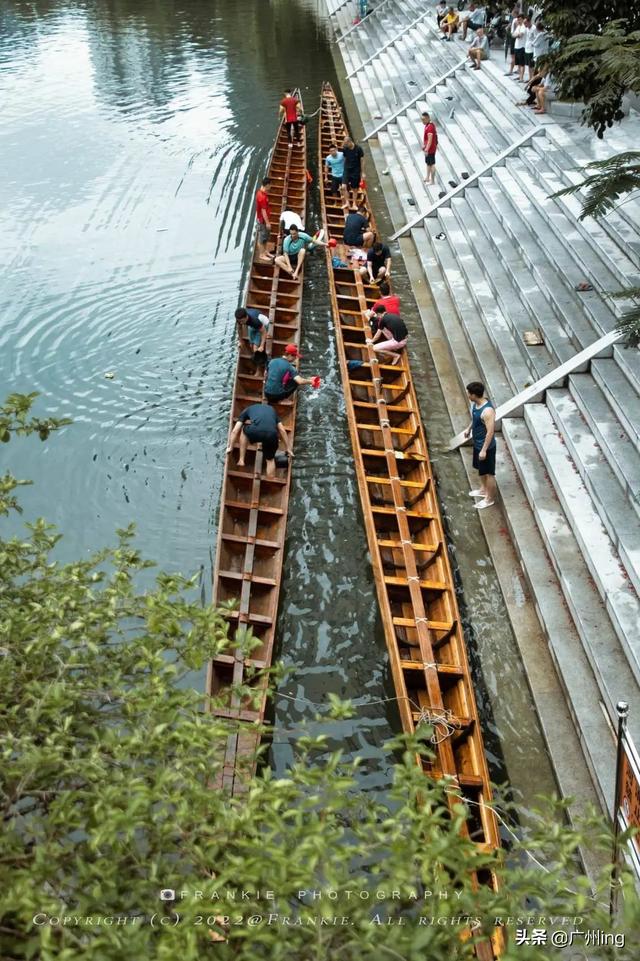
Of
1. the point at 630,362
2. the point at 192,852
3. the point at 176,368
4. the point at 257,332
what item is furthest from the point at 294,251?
the point at 192,852

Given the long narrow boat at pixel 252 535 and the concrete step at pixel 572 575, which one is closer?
the long narrow boat at pixel 252 535

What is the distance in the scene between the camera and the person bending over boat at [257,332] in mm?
12630

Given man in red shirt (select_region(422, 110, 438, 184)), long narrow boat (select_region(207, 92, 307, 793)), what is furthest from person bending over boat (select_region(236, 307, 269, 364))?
man in red shirt (select_region(422, 110, 438, 184))

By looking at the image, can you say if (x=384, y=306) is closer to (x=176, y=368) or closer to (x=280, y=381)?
(x=280, y=381)

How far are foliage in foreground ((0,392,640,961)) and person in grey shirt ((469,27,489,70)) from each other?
930 inches

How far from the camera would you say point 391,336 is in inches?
515

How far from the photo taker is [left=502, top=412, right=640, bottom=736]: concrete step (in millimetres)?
7695

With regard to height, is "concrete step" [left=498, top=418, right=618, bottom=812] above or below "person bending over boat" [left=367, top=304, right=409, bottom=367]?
below

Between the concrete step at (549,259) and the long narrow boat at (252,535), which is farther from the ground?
the concrete step at (549,259)

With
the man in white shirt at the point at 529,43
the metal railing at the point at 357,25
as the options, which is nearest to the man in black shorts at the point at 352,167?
the man in white shirt at the point at 529,43

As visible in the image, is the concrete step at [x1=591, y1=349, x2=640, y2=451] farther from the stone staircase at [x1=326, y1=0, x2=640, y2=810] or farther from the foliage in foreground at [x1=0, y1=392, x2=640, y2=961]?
the foliage in foreground at [x1=0, y1=392, x2=640, y2=961]

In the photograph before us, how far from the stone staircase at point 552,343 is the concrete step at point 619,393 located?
0.08 ft

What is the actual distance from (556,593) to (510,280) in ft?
22.7

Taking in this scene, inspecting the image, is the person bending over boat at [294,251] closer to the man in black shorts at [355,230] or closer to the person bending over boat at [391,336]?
the man in black shorts at [355,230]
